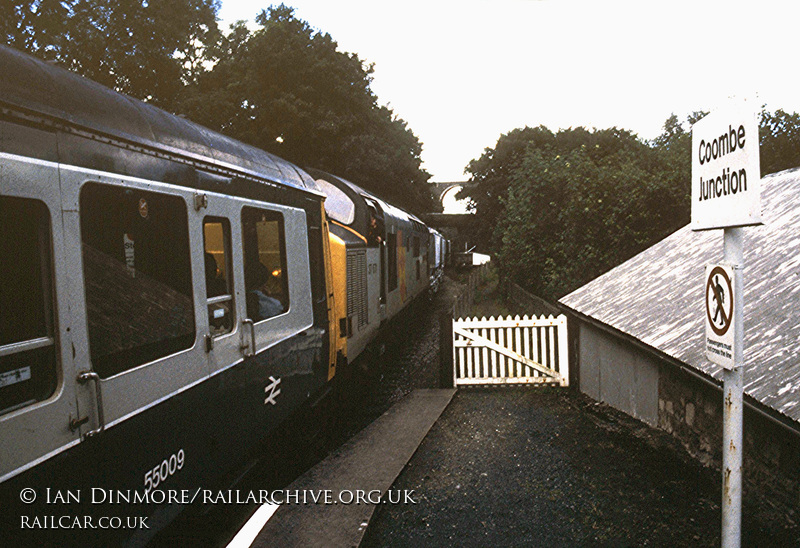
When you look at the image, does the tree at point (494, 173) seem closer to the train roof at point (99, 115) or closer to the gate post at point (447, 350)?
the gate post at point (447, 350)

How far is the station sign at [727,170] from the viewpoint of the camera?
2.29m

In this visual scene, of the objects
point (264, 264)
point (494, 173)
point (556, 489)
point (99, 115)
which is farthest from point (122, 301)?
point (494, 173)

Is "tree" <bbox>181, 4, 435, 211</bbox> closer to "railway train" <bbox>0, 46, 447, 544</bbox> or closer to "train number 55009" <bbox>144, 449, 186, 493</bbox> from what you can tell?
"railway train" <bbox>0, 46, 447, 544</bbox>

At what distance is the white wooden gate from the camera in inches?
349

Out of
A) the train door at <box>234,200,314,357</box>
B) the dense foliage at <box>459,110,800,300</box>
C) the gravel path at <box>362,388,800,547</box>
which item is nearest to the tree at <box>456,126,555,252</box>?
the dense foliage at <box>459,110,800,300</box>

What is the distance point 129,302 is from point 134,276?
0.48 ft

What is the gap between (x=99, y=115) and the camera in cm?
288

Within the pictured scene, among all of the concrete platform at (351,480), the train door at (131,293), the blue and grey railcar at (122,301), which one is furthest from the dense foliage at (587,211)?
the train door at (131,293)

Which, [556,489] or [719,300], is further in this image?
[556,489]

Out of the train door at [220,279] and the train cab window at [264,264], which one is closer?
the train door at [220,279]

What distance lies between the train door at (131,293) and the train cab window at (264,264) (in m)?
0.77

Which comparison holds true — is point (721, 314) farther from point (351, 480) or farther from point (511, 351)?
point (511, 351)

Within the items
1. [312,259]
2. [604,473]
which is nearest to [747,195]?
[604,473]

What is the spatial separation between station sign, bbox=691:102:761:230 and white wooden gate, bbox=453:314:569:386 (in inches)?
245
